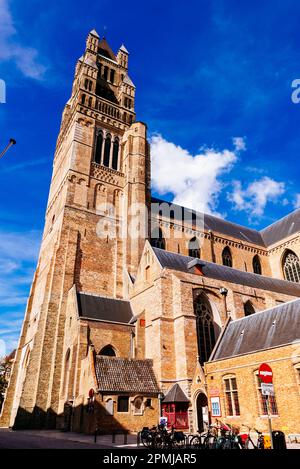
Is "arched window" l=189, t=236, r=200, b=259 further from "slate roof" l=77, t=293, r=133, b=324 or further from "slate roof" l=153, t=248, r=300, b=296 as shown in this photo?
"slate roof" l=77, t=293, r=133, b=324

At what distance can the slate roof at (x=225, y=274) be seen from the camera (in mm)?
27745

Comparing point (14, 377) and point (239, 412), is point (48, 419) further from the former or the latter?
point (239, 412)

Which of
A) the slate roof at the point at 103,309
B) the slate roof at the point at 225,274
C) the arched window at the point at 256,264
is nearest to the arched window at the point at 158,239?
the slate roof at the point at 225,274

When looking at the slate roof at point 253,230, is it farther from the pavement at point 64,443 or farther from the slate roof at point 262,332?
the pavement at point 64,443

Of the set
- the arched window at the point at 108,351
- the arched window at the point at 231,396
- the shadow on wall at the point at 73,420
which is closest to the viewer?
the arched window at the point at 231,396

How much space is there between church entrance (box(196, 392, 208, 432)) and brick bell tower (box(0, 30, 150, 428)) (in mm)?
10319

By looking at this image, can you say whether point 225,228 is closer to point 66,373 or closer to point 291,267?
point 291,267

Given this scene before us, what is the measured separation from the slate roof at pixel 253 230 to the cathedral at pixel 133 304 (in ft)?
1.11

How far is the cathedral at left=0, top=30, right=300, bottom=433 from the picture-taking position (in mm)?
19281

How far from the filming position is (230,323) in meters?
24.1

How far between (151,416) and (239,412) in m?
5.38

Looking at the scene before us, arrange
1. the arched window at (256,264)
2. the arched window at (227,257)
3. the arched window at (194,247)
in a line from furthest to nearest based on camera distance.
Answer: the arched window at (256,264), the arched window at (227,257), the arched window at (194,247)

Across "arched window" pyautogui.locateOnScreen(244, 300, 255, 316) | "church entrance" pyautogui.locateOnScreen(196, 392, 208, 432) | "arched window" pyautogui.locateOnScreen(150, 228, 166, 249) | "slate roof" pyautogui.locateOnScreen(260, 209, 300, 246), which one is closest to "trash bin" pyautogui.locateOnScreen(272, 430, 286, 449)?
"church entrance" pyautogui.locateOnScreen(196, 392, 208, 432)
